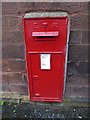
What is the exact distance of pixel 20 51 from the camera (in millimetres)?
2930

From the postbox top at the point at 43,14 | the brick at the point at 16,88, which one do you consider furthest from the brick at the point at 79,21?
the brick at the point at 16,88

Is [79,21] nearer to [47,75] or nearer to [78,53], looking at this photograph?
[78,53]

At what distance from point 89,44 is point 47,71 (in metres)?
0.63

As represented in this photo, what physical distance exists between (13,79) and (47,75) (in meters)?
0.58

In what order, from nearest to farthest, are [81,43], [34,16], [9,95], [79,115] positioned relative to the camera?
[34,16] → [81,43] → [79,115] → [9,95]

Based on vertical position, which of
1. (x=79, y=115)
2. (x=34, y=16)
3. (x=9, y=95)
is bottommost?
(x=79, y=115)

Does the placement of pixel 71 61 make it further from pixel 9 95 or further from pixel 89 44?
pixel 9 95

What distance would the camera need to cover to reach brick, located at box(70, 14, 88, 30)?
2.62m

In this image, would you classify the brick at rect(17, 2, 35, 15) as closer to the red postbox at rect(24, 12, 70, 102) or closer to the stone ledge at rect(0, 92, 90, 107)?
the red postbox at rect(24, 12, 70, 102)

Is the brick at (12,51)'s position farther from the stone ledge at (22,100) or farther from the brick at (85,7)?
the brick at (85,7)

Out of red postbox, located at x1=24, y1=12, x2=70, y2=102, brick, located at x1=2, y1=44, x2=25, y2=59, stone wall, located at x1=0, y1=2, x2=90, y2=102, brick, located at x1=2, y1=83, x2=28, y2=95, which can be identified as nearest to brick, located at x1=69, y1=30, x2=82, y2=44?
stone wall, located at x1=0, y1=2, x2=90, y2=102

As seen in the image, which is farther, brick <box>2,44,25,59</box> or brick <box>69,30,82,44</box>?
brick <box>2,44,25,59</box>

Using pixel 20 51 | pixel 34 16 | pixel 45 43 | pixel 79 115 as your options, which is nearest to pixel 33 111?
pixel 79 115

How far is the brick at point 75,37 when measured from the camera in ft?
8.91
